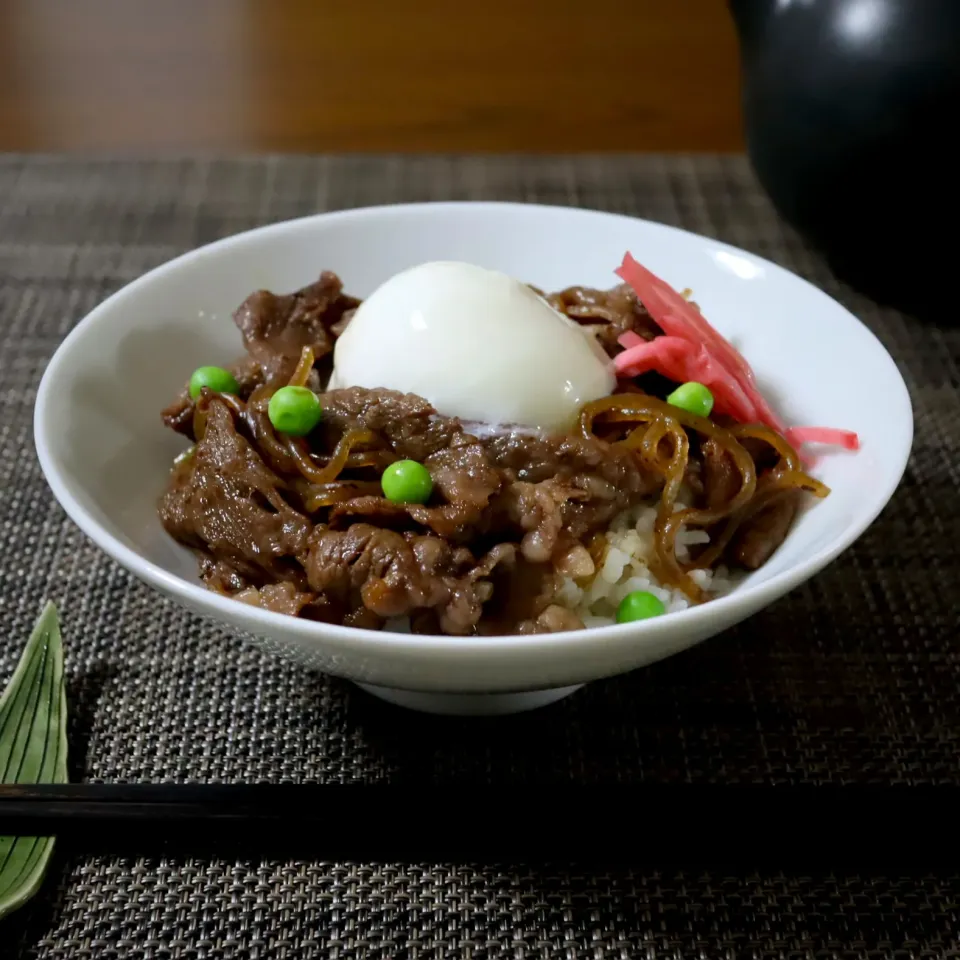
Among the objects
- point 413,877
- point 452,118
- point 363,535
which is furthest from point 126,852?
point 452,118

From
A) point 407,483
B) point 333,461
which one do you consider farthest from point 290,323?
point 407,483

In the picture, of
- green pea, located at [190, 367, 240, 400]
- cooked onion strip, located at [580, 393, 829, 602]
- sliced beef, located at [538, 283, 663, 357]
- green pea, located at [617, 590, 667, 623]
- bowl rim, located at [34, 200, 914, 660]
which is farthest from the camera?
sliced beef, located at [538, 283, 663, 357]

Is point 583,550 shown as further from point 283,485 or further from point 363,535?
point 283,485

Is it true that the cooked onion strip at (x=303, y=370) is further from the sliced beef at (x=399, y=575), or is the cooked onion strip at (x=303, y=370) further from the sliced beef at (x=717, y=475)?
the sliced beef at (x=717, y=475)

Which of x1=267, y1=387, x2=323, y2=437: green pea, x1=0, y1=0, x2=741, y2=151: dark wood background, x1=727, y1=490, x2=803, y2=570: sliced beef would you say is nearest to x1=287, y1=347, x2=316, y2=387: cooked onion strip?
x1=267, y1=387, x2=323, y2=437: green pea

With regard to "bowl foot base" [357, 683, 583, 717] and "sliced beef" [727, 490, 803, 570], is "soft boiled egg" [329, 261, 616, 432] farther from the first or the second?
"bowl foot base" [357, 683, 583, 717]

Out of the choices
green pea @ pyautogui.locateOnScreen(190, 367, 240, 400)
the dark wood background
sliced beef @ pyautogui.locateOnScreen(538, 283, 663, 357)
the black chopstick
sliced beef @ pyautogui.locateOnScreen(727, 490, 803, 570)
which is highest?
sliced beef @ pyautogui.locateOnScreen(538, 283, 663, 357)
